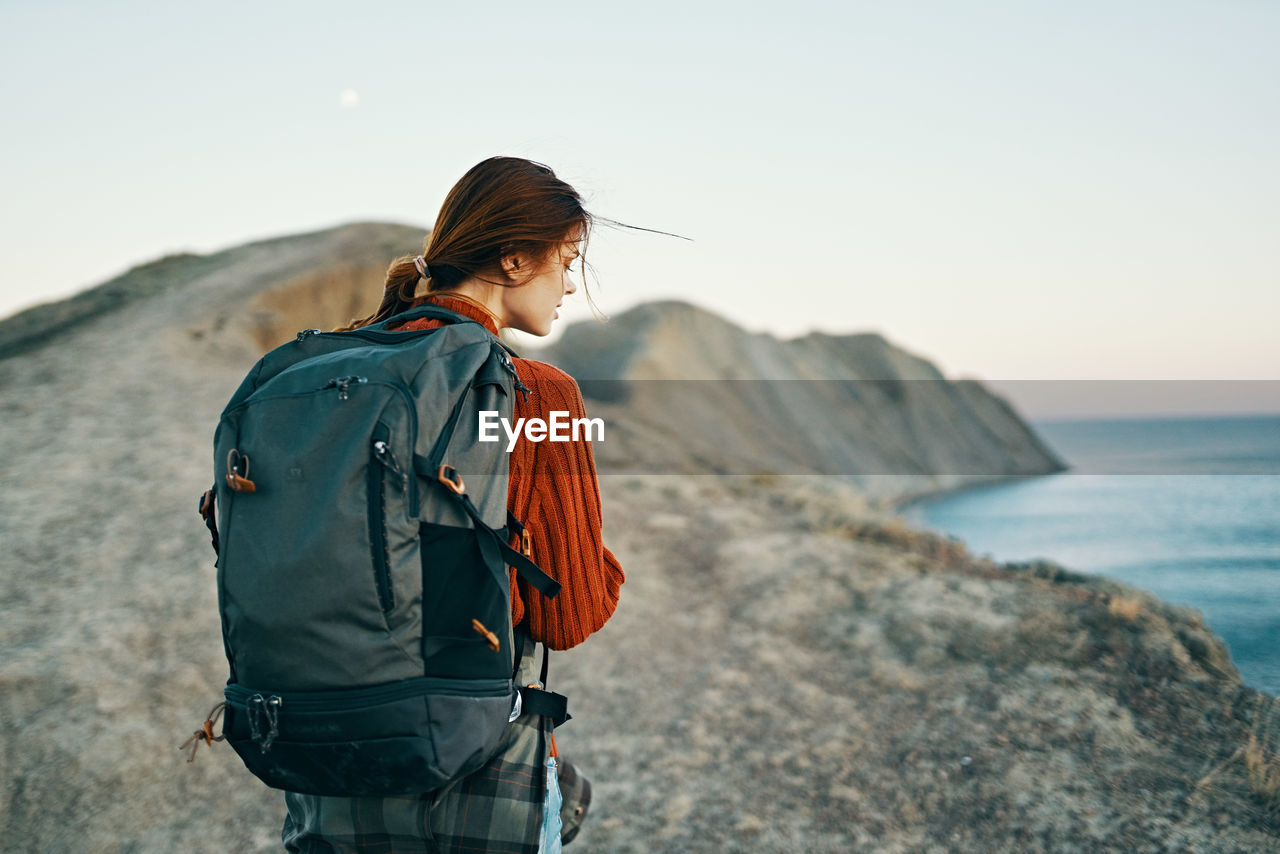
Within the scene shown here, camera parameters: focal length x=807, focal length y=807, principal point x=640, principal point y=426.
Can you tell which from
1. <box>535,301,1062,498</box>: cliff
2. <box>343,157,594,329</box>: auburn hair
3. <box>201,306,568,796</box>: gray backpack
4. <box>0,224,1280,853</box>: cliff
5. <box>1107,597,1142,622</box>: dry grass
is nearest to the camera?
<box>201,306,568,796</box>: gray backpack

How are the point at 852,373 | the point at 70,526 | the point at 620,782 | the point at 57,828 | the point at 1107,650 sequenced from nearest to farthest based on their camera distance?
the point at 57,828 → the point at 620,782 → the point at 1107,650 → the point at 70,526 → the point at 852,373

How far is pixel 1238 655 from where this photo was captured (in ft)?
17.7

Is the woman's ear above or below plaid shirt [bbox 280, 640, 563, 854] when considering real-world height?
above

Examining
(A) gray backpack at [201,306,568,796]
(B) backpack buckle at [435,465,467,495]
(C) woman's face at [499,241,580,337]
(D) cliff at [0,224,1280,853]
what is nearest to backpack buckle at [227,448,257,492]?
(A) gray backpack at [201,306,568,796]

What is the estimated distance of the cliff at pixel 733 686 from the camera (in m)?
3.91

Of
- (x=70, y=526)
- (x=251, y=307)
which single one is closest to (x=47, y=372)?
(x=251, y=307)

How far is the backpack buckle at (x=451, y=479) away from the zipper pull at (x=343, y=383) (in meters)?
0.20

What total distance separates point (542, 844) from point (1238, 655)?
577 centimetres

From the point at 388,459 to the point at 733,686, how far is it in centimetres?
475

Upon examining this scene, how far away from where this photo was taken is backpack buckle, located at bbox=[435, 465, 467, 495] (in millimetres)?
1310

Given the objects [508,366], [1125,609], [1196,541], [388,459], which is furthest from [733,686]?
[1196,541]

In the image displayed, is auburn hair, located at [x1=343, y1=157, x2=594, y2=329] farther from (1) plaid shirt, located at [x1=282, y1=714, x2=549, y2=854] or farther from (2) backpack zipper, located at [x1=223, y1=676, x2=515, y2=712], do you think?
(1) plaid shirt, located at [x1=282, y1=714, x2=549, y2=854]

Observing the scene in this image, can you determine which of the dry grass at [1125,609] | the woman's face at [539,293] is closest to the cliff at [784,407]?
the dry grass at [1125,609]

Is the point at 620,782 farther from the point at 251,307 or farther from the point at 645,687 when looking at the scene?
the point at 251,307
